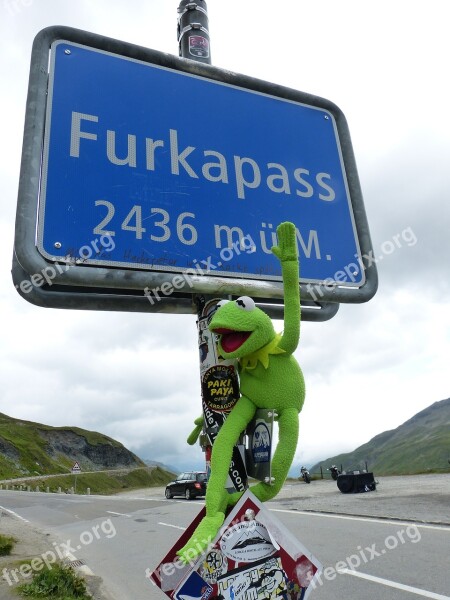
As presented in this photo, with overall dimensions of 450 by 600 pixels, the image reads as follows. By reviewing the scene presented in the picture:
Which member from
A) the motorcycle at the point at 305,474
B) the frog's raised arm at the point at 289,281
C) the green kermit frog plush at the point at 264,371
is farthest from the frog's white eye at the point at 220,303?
the motorcycle at the point at 305,474

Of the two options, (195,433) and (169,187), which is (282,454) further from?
(169,187)

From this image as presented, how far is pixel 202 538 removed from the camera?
107 cm

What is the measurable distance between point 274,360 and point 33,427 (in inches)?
3244

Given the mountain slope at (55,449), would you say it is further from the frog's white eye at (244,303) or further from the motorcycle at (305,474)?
the frog's white eye at (244,303)

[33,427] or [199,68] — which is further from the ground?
[33,427]

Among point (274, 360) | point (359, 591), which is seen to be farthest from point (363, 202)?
point (359, 591)

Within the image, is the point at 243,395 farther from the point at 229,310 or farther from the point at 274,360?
the point at 229,310

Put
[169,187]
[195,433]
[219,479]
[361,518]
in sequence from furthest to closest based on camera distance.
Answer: [361,518]
[195,433]
[169,187]
[219,479]

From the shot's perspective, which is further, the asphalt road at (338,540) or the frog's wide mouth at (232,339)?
the asphalt road at (338,540)

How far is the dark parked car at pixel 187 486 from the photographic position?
22234 mm

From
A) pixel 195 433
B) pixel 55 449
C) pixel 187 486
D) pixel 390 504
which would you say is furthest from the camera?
pixel 55 449

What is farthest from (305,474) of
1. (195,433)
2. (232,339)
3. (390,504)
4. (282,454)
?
(232,339)

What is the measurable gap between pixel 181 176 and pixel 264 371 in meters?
0.65

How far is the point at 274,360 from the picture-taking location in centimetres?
140
